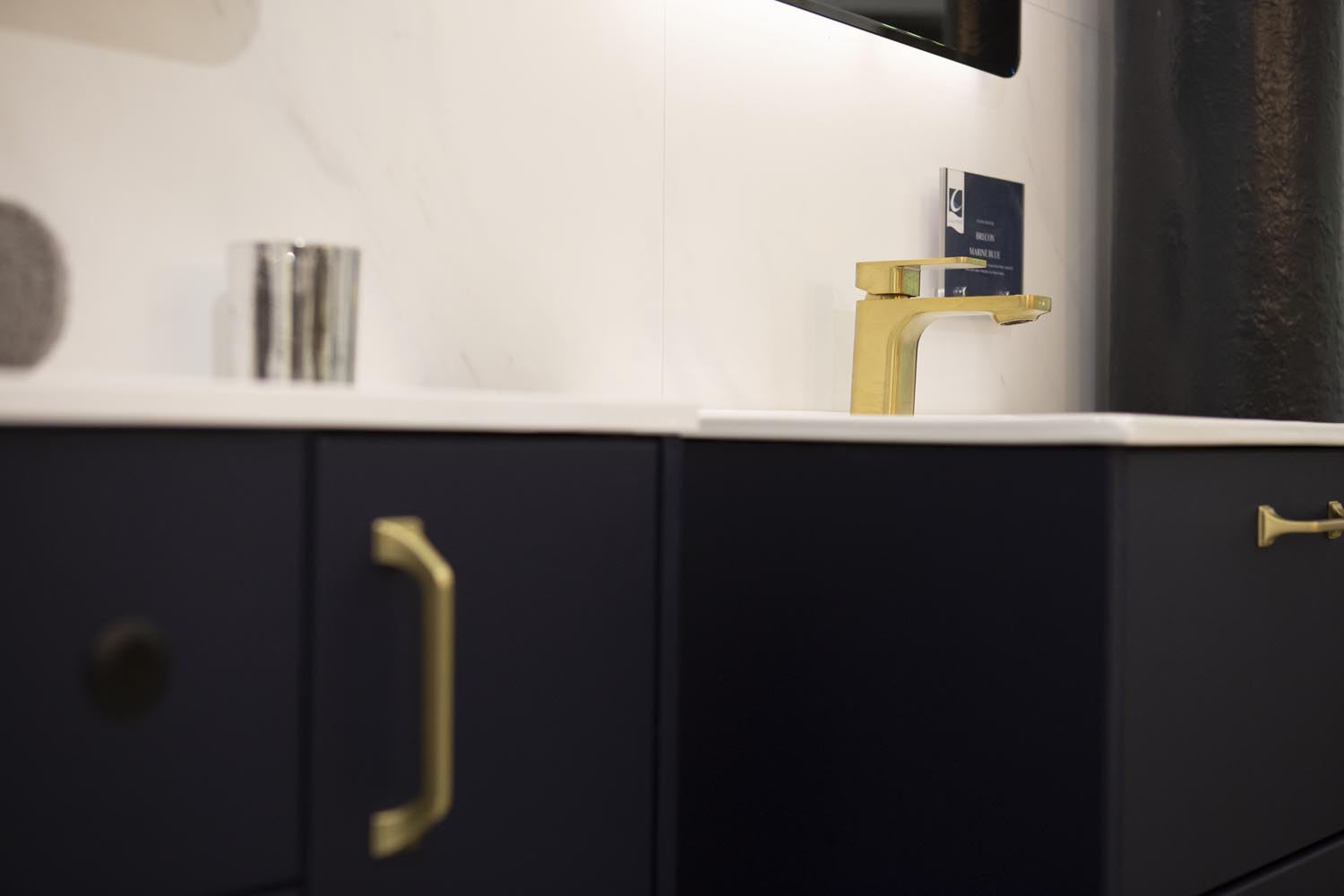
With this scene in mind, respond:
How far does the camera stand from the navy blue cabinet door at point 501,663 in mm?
576

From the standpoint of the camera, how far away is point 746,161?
4.37 feet

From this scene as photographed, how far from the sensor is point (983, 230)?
5.26 ft

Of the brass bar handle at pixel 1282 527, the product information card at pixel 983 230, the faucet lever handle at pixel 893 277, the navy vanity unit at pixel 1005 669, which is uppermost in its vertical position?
the product information card at pixel 983 230

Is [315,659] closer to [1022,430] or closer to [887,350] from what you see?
[1022,430]

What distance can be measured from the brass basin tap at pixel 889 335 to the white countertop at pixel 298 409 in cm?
61

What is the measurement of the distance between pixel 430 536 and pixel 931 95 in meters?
1.15

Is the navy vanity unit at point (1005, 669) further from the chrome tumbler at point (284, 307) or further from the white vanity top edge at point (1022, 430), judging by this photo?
the chrome tumbler at point (284, 307)

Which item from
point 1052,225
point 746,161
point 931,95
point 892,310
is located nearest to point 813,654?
point 892,310

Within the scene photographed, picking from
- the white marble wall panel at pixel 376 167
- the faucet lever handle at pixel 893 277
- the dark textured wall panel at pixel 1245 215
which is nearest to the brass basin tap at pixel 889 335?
the faucet lever handle at pixel 893 277

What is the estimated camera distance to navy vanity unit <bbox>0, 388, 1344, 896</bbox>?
0.51 metres

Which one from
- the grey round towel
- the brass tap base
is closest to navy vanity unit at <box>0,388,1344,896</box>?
the grey round towel

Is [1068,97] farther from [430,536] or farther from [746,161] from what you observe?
[430,536]

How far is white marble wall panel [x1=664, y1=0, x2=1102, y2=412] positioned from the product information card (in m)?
0.02

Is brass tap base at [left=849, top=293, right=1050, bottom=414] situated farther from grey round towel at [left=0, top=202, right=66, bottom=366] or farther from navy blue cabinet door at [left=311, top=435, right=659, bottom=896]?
grey round towel at [left=0, top=202, right=66, bottom=366]
